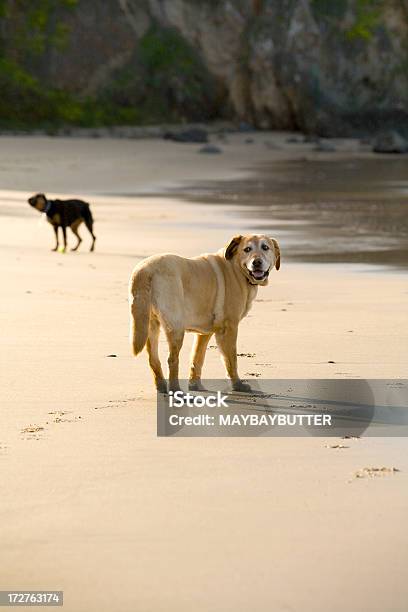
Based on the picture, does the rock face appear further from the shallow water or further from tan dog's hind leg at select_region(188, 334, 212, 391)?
tan dog's hind leg at select_region(188, 334, 212, 391)

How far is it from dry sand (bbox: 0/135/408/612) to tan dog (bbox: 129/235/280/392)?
0.30 m

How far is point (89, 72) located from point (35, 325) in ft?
144

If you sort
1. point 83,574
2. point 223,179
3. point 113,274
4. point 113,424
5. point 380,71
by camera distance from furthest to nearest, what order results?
point 380,71
point 223,179
point 113,274
point 113,424
point 83,574

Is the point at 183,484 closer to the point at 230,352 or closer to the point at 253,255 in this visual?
the point at 230,352

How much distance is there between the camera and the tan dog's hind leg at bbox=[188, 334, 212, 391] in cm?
671

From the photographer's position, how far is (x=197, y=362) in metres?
6.72

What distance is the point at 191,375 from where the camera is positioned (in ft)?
22.0

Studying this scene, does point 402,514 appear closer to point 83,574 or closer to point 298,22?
point 83,574

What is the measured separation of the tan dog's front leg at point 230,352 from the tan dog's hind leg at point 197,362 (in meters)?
0.09

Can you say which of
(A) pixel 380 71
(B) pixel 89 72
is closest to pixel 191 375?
(B) pixel 89 72

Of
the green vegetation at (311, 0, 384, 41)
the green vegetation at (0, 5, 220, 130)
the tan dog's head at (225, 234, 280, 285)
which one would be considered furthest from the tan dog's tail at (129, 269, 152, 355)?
the green vegetation at (311, 0, 384, 41)

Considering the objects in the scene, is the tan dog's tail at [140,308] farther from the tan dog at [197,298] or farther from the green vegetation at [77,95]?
the green vegetation at [77,95]

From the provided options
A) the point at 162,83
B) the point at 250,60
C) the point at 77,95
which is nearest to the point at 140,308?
the point at 77,95

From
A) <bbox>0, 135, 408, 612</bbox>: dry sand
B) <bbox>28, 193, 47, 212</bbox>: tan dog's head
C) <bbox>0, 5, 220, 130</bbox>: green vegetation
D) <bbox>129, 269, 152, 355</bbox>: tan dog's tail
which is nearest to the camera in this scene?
<bbox>0, 135, 408, 612</bbox>: dry sand
